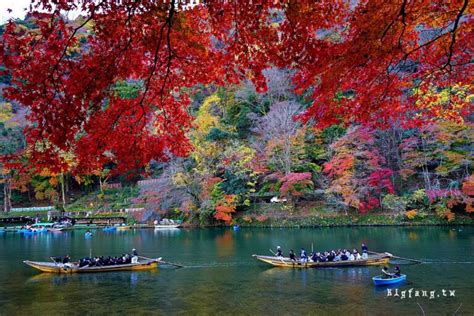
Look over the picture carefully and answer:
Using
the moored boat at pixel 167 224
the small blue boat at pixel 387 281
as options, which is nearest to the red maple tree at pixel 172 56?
the small blue boat at pixel 387 281

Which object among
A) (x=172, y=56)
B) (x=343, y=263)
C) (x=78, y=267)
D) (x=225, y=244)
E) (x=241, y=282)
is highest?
(x=172, y=56)

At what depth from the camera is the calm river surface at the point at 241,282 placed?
1193cm

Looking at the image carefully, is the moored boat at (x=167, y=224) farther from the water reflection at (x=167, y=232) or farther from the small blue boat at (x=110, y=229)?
the small blue boat at (x=110, y=229)

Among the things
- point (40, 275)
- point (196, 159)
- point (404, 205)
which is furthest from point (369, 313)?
point (196, 159)

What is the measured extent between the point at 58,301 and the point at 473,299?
13.6m

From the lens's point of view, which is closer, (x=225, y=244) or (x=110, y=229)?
(x=225, y=244)

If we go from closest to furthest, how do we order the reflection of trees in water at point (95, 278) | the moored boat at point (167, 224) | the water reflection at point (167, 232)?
the reflection of trees in water at point (95, 278) < the water reflection at point (167, 232) < the moored boat at point (167, 224)

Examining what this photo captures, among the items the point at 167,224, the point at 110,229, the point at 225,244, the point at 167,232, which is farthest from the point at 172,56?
the point at 110,229

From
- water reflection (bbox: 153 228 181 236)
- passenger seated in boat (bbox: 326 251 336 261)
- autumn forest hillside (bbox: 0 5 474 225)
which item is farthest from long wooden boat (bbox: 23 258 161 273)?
water reflection (bbox: 153 228 181 236)

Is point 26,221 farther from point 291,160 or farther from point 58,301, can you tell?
point 58,301

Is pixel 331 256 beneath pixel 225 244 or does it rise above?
above

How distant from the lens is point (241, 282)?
15148 millimetres

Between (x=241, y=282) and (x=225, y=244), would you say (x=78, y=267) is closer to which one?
(x=241, y=282)

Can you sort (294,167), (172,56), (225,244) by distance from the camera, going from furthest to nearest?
(294,167), (225,244), (172,56)
